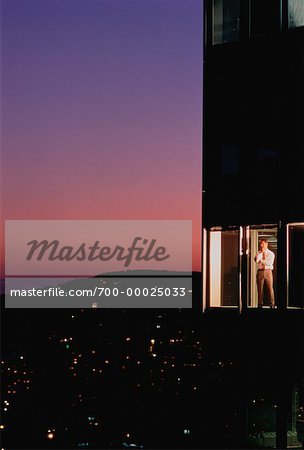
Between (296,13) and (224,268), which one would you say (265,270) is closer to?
(224,268)

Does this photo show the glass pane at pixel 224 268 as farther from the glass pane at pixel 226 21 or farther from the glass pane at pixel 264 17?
the glass pane at pixel 264 17

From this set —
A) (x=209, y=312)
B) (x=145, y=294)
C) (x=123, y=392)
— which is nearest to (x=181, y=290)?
(x=209, y=312)

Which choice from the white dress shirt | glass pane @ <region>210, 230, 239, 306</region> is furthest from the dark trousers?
glass pane @ <region>210, 230, 239, 306</region>

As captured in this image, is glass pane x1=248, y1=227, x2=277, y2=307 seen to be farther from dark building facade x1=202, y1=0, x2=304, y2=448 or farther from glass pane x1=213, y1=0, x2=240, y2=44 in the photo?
glass pane x1=213, y1=0, x2=240, y2=44

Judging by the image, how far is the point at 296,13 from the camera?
2133 cm

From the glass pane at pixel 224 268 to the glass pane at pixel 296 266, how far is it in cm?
169

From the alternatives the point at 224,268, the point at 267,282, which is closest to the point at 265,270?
the point at 267,282

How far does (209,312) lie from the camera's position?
23.6m

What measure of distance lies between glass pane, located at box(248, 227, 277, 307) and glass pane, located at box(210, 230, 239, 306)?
47 cm

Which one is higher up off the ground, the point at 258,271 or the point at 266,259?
the point at 266,259

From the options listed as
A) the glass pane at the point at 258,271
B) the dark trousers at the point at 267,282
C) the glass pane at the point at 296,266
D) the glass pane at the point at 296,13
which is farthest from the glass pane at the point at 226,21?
the dark trousers at the point at 267,282

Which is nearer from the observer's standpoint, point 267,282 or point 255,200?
point 267,282

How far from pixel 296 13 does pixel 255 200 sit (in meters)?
4.83

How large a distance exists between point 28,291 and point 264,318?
6.68 m
